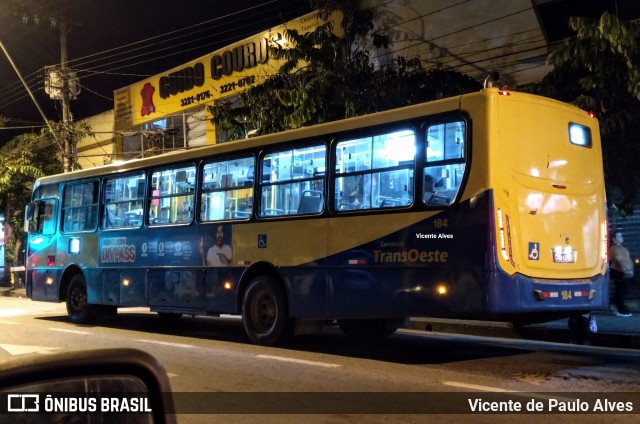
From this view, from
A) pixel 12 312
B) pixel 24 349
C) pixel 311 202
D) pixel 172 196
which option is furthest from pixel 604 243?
pixel 12 312

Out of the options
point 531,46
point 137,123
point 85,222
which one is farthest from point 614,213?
point 137,123

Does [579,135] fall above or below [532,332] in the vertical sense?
above

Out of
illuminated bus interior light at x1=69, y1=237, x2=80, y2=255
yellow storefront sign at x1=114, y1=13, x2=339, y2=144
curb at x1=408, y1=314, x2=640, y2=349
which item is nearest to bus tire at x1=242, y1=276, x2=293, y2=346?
curb at x1=408, y1=314, x2=640, y2=349

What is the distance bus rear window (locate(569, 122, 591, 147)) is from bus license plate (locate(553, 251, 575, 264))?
4.86 feet

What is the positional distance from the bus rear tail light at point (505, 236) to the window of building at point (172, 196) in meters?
5.70

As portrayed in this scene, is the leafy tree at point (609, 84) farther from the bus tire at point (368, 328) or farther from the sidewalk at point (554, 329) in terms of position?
the bus tire at point (368, 328)

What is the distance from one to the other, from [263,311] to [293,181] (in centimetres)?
210

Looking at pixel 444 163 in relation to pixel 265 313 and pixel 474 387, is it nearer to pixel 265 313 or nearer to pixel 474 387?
pixel 474 387

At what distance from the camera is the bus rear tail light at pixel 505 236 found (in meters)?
7.18

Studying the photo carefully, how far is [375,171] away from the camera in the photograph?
840 centimetres

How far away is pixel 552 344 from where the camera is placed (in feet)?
33.3

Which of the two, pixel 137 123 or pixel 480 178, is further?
pixel 137 123

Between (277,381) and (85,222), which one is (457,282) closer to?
(277,381)

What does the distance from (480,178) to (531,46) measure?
806 cm
